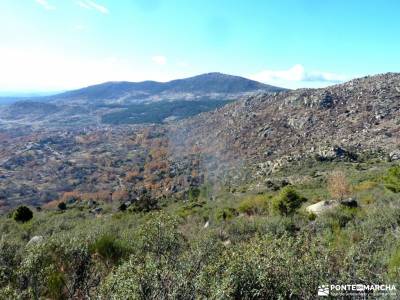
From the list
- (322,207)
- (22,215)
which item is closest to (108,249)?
(322,207)

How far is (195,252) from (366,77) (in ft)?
387

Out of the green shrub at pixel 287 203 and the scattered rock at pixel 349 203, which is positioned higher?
the scattered rock at pixel 349 203

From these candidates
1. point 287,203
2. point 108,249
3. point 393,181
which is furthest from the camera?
point 393,181

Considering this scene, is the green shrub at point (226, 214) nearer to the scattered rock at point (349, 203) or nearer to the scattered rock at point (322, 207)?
the scattered rock at point (322, 207)

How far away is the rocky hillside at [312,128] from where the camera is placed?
233 ft

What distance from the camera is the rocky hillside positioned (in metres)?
71.1

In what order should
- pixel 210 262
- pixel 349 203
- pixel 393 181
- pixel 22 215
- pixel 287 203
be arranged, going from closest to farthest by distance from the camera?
1. pixel 210 262
2. pixel 349 203
3. pixel 287 203
4. pixel 393 181
5. pixel 22 215

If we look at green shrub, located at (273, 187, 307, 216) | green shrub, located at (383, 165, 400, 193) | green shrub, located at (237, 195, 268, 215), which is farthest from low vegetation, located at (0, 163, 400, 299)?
green shrub, located at (383, 165, 400, 193)

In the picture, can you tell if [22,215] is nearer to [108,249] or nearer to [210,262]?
Result: [108,249]

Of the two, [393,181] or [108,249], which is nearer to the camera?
[108,249]

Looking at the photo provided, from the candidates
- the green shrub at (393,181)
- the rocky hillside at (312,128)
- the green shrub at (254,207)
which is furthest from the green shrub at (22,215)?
the rocky hillside at (312,128)

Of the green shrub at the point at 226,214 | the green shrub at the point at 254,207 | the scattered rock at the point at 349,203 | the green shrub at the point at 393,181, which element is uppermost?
the scattered rock at the point at 349,203

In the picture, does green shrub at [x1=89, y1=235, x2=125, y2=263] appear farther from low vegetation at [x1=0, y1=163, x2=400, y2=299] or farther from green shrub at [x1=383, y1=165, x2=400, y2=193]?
green shrub at [x1=383, y1=165, x2=400, y2=193]

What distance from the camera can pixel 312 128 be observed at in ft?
289
